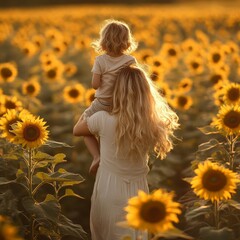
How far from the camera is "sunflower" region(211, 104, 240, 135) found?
4.80 m

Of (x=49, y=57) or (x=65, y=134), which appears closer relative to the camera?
(x=65, y=134)

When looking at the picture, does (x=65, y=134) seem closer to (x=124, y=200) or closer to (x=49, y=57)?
(x=49, y=57)

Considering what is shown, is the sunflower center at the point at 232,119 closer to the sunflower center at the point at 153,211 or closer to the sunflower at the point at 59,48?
the sunflower center at the point at 153,211

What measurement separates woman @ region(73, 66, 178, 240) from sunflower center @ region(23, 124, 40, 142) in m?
0.38

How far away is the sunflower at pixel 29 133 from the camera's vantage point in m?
4.45

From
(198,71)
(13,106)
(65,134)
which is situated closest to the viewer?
(13,106)

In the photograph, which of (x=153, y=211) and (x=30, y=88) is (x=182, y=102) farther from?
(x=153, y=211)

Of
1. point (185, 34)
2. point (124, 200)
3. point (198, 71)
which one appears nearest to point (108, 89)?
point (124, 200)

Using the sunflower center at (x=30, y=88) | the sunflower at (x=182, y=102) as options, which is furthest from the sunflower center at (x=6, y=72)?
the sunflower at (x=182, y=102)

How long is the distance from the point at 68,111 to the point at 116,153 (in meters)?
4.47

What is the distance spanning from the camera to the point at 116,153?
13.7 ft

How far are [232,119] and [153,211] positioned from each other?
1841 mm

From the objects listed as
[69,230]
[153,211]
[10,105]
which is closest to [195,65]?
[10,105]

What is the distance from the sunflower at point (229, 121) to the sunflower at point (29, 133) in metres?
1.37
